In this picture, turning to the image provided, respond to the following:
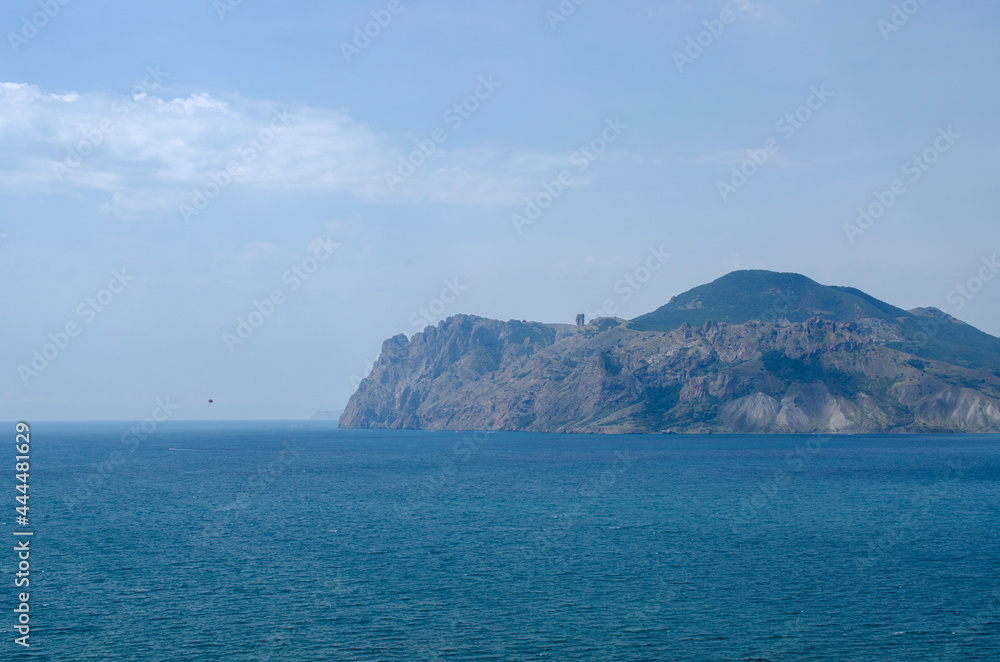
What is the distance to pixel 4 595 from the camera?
6419cm

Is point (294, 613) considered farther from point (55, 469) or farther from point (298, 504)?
point (55, 469)

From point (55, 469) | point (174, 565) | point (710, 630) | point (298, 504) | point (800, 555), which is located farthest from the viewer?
point (55, 469)

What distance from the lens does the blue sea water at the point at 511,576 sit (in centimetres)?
5425

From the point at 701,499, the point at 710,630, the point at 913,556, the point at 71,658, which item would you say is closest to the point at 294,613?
the point at 71,658

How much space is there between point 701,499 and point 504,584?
223 feet

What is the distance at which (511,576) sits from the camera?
7300 centimetres

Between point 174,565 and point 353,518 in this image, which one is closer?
point 174,565

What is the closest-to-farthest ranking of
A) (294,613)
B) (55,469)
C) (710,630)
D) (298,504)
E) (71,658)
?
(71,658) → (710,630) → (294,613) → (298,504) → (55,469)

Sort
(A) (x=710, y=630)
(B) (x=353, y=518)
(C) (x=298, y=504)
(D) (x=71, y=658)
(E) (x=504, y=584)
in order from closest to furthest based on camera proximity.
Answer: (D) (x=71, y=658) < (A) (x=710, y=630) < (E) (x=504, y=584) < (B) (x=353, y=518) < (C) (x=298, y=504)

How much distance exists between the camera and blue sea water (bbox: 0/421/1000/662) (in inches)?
2136

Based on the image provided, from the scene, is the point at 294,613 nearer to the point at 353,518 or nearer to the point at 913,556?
the point at 353,518

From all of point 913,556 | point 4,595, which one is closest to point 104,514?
point 4,595

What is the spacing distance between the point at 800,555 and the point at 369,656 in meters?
50.7

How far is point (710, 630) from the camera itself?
5706cm
